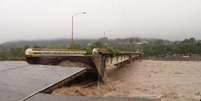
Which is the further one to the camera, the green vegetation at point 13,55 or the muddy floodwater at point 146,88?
the green vegetation at point 13,55

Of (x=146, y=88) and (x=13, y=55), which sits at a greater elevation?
(x=146, y=88)

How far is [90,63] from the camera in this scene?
15383mm

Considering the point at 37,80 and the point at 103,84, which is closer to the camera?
the point at 37,80

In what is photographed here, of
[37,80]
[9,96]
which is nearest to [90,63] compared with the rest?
[37,80]

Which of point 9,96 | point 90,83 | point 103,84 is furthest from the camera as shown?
point 103,84

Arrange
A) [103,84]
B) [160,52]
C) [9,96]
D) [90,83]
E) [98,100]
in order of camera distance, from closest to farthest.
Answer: [98,100], [9,96], [90,83], [103,84], [160,52]

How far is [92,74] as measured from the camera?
15.7 meters

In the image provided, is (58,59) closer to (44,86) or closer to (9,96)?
(44,86)

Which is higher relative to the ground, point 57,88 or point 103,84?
point 57,88

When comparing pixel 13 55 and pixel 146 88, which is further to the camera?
pixel 13 55

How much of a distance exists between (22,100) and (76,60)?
9858 millimetres

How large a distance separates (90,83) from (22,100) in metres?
9.41

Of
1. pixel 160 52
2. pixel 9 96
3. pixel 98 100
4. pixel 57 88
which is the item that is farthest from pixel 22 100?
pixel 160 52

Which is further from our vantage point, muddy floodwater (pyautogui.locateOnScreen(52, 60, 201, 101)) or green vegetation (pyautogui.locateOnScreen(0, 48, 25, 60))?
green vegetation (pyautogui.locateOnScreen(0, 48, 25, 60))
